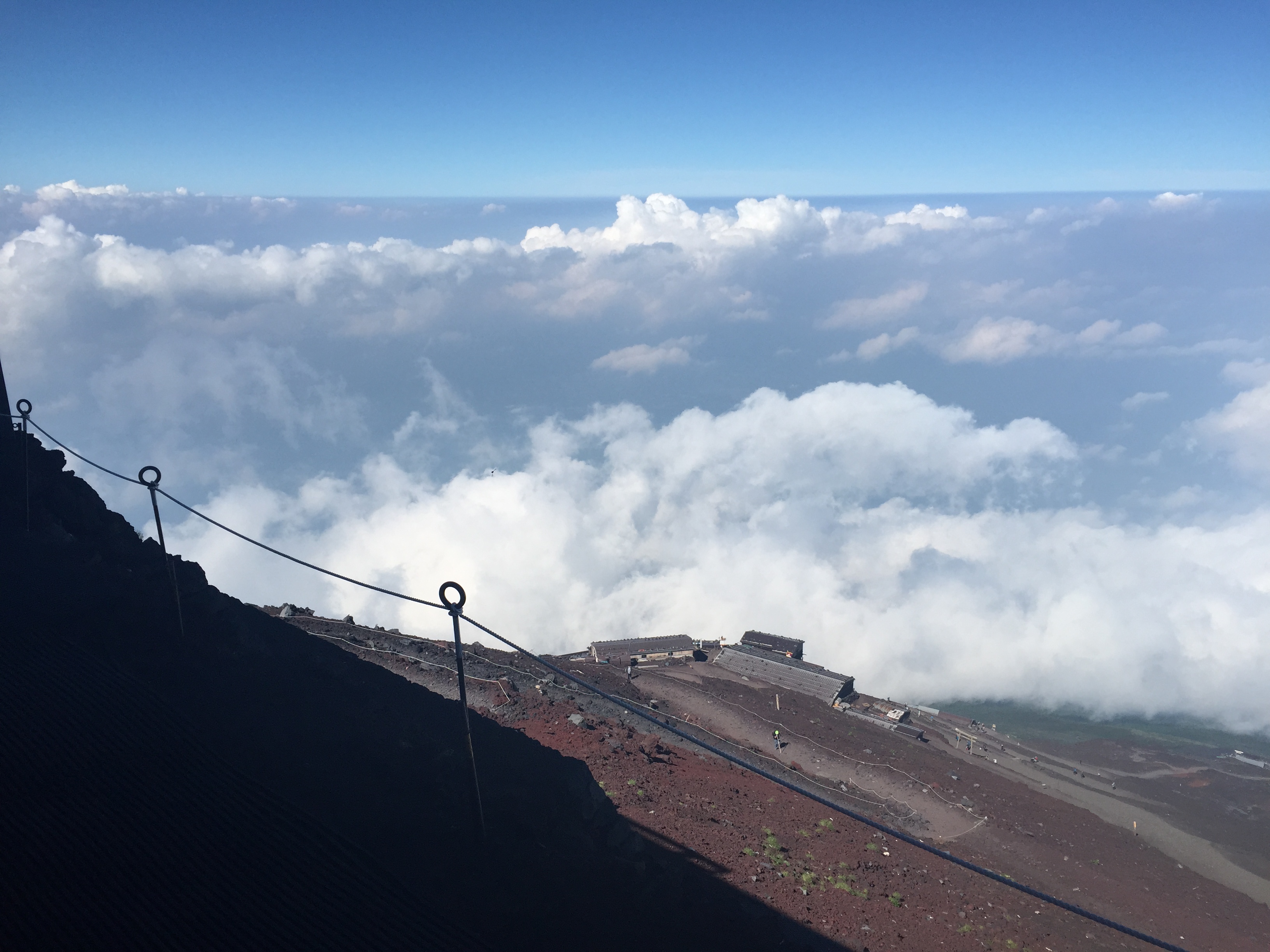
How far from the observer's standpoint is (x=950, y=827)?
1978cm

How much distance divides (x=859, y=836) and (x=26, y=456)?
19290 mm

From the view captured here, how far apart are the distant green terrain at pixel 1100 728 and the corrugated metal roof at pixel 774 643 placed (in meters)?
14.5

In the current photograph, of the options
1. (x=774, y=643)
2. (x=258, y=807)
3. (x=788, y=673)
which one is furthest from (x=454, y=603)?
(x=774, y=643)

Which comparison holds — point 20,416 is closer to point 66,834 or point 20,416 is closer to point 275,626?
point 275,626

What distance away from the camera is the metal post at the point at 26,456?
15422mm

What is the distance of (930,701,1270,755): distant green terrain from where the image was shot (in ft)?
133

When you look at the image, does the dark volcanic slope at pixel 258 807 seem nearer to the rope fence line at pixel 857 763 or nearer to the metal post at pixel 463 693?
the metal post at pixel 463 693

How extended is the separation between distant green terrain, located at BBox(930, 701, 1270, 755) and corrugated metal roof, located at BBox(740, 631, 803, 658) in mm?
14539

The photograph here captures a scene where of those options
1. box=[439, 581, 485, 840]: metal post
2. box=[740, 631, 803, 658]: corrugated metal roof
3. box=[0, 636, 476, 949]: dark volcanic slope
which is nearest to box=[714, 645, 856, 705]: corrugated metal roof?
box=[740, 631, 803, 658]: corrugated metal roof

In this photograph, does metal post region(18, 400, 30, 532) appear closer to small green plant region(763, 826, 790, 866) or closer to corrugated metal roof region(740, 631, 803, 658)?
small green plant region(763, 826, 790, 866)

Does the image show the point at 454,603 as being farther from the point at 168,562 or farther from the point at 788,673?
the point at 788,673

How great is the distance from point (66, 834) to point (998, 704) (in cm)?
5268

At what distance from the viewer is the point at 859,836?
15.8 metres

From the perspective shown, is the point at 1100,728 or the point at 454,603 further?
the point at 1100,728
